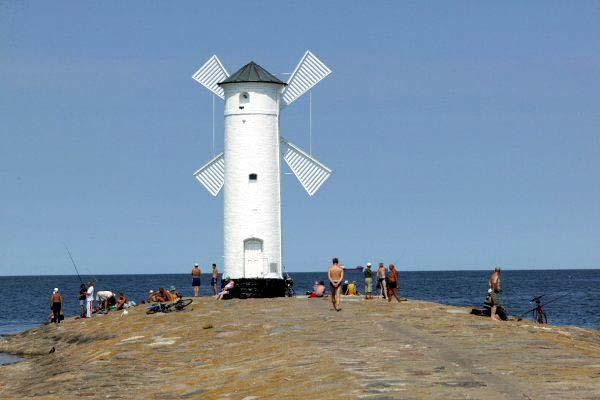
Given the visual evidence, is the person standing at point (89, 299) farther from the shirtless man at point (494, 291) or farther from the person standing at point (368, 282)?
the shirtless man at point (494, 291)

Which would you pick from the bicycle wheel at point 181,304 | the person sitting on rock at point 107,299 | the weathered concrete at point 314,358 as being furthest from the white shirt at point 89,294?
the bicycle wheel at point 181,304

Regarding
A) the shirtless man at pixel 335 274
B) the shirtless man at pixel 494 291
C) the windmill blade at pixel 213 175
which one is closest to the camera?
the shirtless man at pixel 494 291

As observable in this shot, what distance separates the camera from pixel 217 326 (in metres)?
33.0

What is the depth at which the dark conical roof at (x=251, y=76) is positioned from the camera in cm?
4791

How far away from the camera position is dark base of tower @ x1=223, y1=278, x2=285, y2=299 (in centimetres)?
4512

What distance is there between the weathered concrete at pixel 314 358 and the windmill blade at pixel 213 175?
12114 mm

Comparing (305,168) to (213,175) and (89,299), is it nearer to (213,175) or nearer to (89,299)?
(213,175)

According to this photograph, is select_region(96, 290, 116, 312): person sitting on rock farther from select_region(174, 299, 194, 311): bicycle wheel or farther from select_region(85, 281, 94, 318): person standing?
select_region(174, 299, 194, 311): bicycle wheel

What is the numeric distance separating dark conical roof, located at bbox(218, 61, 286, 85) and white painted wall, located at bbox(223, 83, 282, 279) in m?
0.21

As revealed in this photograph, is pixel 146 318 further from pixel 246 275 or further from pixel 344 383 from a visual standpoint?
pixel 344 383

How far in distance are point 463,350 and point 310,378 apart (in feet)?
16.7

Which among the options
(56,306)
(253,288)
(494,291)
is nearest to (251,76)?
(253,288)

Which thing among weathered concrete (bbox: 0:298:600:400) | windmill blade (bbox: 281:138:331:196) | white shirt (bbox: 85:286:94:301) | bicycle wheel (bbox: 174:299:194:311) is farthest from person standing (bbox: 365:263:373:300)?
white shirt (bbox: 85:286:94:301)

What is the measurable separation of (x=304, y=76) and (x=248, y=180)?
6984 millimetres
